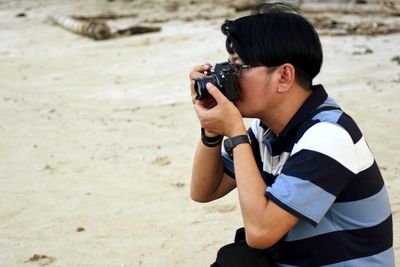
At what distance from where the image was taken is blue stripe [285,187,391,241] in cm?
174

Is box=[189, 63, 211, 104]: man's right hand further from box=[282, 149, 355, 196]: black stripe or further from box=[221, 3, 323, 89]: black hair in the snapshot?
box=[282, 149, 355, 196]: black stripe

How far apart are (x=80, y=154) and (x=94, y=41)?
5441 millimetres

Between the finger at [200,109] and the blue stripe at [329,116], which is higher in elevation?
the blue stripe at [329,116]

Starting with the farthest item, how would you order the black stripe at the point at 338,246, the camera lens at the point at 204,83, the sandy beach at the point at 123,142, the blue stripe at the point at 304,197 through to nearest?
the sandy beach at the point at 123,142 → the camera lens at the point at 204,83 → the black stripe at the point at 338,246 → the blue stripe at the point at 304,197

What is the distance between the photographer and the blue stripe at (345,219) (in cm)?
174

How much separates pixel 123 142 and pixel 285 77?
3.13 meters

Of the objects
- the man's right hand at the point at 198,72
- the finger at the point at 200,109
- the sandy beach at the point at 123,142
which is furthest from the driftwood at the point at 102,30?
the finger at the point at 200,109

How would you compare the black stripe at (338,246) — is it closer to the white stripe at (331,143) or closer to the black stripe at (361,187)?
the black stripe at (361,187)

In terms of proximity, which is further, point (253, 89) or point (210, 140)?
point (210, 140)

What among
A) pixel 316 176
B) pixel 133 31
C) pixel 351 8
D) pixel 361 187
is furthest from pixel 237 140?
pixel 351 8

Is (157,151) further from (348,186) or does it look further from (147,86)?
(348,186)

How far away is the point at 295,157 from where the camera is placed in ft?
5.49

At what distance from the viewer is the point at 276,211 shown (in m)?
1.64

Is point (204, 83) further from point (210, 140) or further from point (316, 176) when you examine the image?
point (316, 176)
